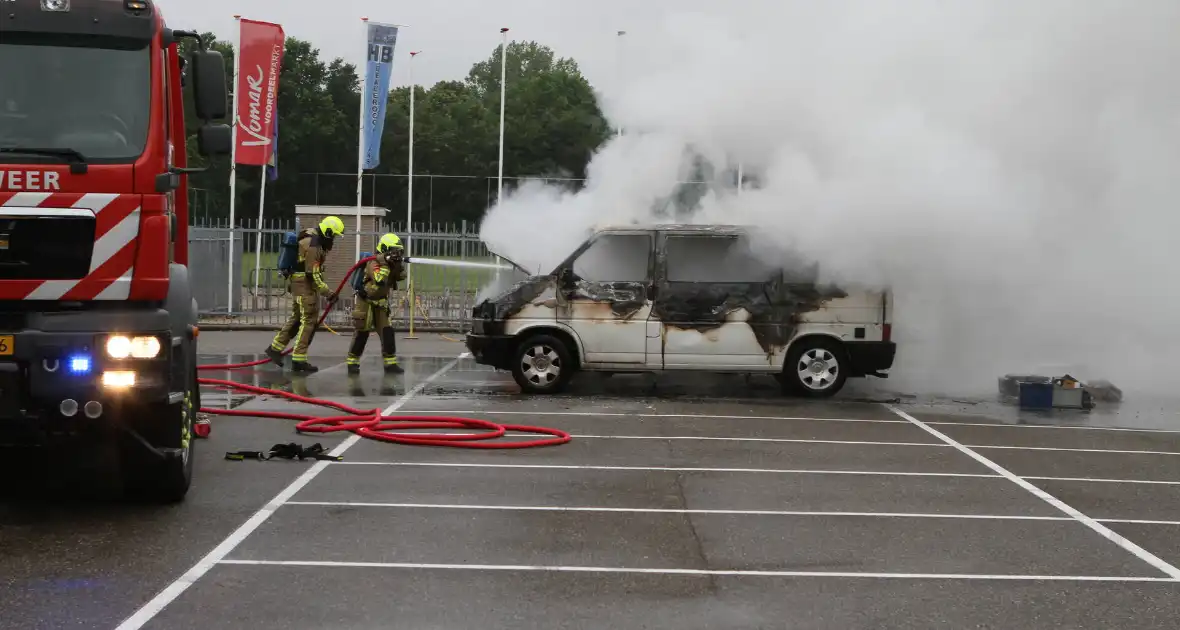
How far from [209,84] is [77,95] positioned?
2.40 feet

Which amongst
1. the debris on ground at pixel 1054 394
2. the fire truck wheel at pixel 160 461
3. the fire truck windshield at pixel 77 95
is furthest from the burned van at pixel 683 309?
the fire truck windshield at pixel 77 95

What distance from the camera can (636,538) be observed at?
6.77 metres

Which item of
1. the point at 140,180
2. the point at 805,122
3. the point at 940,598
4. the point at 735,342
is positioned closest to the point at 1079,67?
the point at 805,122

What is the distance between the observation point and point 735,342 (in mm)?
12914

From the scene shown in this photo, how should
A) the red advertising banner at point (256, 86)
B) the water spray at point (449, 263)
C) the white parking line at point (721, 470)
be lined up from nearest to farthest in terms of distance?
the white parking line at point (721, 470) < the water spray at point (449, 263) < the red advertising banner at point (256, 86)

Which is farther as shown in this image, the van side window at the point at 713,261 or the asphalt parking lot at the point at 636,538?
the van side window at the point at 713,261

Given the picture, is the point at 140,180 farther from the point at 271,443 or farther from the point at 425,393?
the point at 425,393

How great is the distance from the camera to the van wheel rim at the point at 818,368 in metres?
13.1

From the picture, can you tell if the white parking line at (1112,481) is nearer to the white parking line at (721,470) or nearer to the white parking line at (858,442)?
the white parking line at (721,470)

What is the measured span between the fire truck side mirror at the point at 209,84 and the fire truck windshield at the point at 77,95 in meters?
0.33

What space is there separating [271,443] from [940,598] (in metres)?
5.90

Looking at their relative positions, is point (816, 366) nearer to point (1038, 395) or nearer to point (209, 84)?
point (1038, 395)

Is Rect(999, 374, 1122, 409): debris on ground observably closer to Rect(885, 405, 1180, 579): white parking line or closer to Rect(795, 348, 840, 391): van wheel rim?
Rect(795, 348, 840, 391): van wheel rim

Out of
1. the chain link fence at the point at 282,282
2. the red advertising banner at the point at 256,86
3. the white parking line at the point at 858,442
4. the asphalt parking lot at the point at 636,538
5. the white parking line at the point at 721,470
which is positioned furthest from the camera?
the red advertising banner at the point at 256,86
